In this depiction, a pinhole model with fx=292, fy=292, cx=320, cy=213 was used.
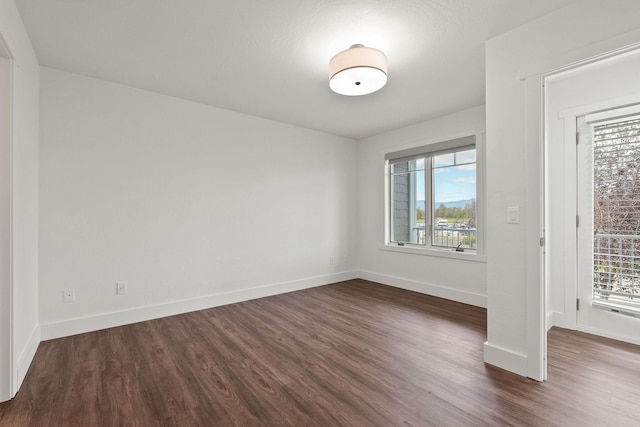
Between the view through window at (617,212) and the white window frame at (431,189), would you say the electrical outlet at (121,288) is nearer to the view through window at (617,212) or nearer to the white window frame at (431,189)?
the white window frame at (431,189)

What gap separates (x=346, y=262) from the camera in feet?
17.3

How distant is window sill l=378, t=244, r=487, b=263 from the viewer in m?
3.81

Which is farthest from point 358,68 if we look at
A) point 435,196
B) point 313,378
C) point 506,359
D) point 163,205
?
point 435,196

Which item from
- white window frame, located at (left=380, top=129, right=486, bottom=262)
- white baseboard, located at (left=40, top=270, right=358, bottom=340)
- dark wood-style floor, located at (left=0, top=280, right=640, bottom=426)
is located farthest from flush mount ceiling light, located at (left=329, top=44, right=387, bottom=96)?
white baseboard, located at (left=40, top=270, right=358, bottom=340)

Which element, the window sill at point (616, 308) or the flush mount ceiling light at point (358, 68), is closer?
the flush mount ceiling light at point (358, 68)

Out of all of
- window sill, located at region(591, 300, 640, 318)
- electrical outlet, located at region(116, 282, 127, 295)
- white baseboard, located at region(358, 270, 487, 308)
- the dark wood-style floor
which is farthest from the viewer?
white baseboard, located at region(358, 270, 487, 308)

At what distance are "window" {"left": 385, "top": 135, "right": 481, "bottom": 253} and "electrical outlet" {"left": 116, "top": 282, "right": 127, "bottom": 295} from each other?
12.4 feet

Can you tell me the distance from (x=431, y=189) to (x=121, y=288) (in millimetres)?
4207

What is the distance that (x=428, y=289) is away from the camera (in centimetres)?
429

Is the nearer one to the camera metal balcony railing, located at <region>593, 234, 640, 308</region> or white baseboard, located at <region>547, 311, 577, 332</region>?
metal balcony railing, located at <region>593, 234, 640, 308</region>

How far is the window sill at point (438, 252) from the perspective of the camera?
381 cm

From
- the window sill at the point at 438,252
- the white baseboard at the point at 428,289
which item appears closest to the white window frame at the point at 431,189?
the window sill at the point at 438,252

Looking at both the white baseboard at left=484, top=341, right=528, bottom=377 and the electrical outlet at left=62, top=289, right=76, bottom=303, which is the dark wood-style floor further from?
the electrical outlet at left=62, top=289, right=76, bottom=303

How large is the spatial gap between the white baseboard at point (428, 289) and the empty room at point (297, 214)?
0.04 m
